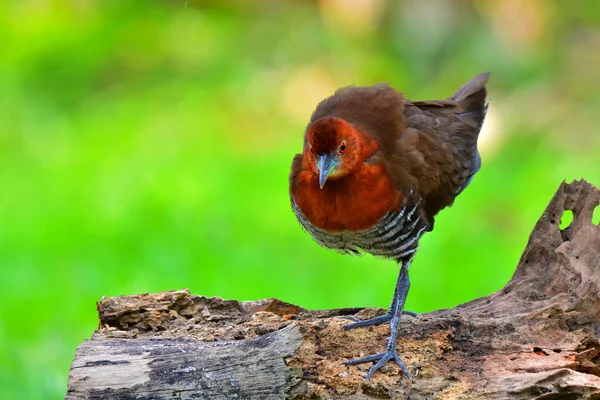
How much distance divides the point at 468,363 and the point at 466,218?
12.8ft

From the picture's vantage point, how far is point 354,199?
4137mm

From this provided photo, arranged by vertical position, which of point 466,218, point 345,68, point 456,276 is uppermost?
point 345,68

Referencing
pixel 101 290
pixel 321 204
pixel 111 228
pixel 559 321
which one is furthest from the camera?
pixel 111 228

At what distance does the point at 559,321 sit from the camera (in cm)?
384

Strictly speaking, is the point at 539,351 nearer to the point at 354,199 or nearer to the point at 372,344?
the point at 372,344

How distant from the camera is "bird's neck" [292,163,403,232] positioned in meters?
4.14

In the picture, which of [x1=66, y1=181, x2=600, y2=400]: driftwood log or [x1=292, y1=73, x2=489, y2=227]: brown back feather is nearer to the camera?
[x1=66, y1=181, x2=600, y2=400]: driftwood log

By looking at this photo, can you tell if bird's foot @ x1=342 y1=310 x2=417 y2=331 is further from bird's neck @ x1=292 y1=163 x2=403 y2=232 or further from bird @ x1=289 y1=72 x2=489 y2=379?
bird's neck @ x1=292 y1=163 x2=403 y2=232

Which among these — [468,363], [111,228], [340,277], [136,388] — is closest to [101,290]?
[111,228]

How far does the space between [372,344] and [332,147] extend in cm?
85

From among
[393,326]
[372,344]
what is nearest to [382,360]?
[372,344]

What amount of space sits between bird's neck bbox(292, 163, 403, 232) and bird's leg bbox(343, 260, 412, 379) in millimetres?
383

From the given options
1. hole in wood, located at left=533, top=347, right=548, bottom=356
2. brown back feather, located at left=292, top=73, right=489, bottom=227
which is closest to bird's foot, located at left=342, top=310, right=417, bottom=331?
brown back feather, located at left=292, top=73, right=489, bottom=227

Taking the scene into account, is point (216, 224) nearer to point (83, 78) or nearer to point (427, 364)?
point (83, 78)
